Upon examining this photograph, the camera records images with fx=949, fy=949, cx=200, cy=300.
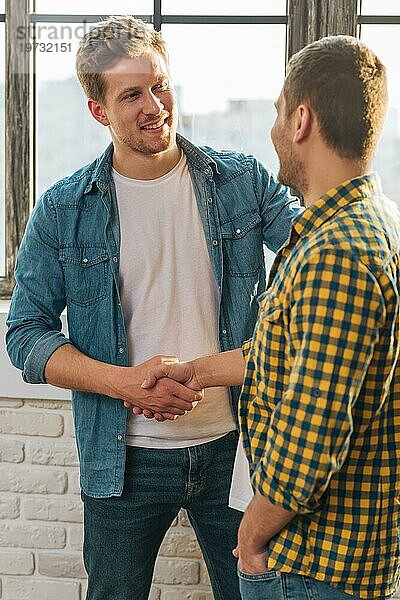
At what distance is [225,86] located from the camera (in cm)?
275

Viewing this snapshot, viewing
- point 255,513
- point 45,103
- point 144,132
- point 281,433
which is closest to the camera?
point 281,433

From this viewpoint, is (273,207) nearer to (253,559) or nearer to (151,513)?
(151,513)

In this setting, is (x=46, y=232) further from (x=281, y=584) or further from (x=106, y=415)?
(x=281, y=584)

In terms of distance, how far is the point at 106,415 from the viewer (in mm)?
2131

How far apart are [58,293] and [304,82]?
0.95 meters

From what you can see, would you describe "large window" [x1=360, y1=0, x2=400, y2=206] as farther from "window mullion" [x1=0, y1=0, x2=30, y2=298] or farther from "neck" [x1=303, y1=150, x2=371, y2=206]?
"neck" [x1=303, y1=150, x2=371, y2=206]

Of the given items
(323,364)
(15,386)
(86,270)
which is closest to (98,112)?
(86,270)

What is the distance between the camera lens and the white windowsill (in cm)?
267

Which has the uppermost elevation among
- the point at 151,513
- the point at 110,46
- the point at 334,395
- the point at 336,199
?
the point at 110,46

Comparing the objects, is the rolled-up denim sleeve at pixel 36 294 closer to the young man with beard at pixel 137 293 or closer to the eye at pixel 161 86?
the young man with beard at pixel 137 293

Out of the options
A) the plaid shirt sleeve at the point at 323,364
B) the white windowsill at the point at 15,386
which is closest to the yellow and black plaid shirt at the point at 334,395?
the plaid shirt sleeve at the point at 323,364

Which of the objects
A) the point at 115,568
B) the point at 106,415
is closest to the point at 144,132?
the point at 106,415

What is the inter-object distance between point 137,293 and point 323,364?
93cm

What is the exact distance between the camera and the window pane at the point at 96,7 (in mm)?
2750
